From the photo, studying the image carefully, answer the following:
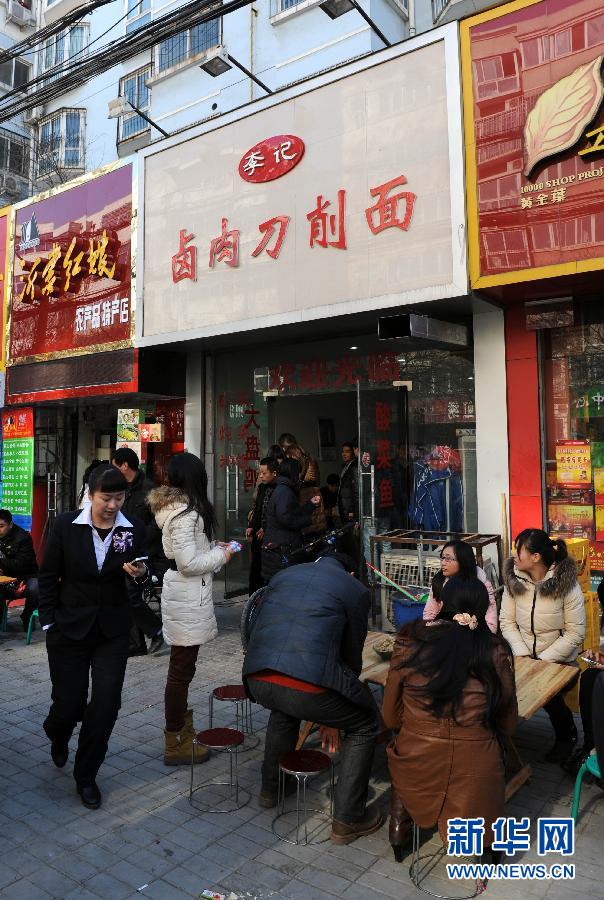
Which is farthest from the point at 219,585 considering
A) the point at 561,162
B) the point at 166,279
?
the point at 561,162

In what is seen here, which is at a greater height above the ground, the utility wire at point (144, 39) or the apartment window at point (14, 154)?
the apartment window at point (14, 154)

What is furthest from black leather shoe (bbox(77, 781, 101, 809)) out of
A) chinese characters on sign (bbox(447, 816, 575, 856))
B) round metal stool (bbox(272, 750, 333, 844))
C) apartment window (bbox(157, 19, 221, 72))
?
apartment window (bbox(157, 19, 221, 72))

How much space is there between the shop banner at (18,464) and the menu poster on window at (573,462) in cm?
876

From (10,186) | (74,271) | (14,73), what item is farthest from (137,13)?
(14,73)

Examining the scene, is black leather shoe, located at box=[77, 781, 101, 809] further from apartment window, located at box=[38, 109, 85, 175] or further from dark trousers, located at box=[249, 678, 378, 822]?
apartment window, located at box=[38, 109, 85, 175]

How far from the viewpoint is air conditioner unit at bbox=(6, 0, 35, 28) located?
2295cm

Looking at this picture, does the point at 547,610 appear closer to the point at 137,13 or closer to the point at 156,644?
the point at 156,644

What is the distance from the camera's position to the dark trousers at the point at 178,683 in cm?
391

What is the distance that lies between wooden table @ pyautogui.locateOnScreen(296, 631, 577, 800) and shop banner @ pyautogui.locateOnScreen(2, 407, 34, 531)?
344 inches

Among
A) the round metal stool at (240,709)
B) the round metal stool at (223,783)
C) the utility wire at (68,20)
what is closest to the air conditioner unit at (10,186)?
the utility wire at (68,20)

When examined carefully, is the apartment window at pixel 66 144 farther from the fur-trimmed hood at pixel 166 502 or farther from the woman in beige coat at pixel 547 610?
the woman in beige coat at pixel 547 610

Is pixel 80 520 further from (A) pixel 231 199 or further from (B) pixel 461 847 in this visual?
(A) pixel 231 199

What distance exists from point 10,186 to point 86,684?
24195 mm

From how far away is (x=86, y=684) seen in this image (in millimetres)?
3666
